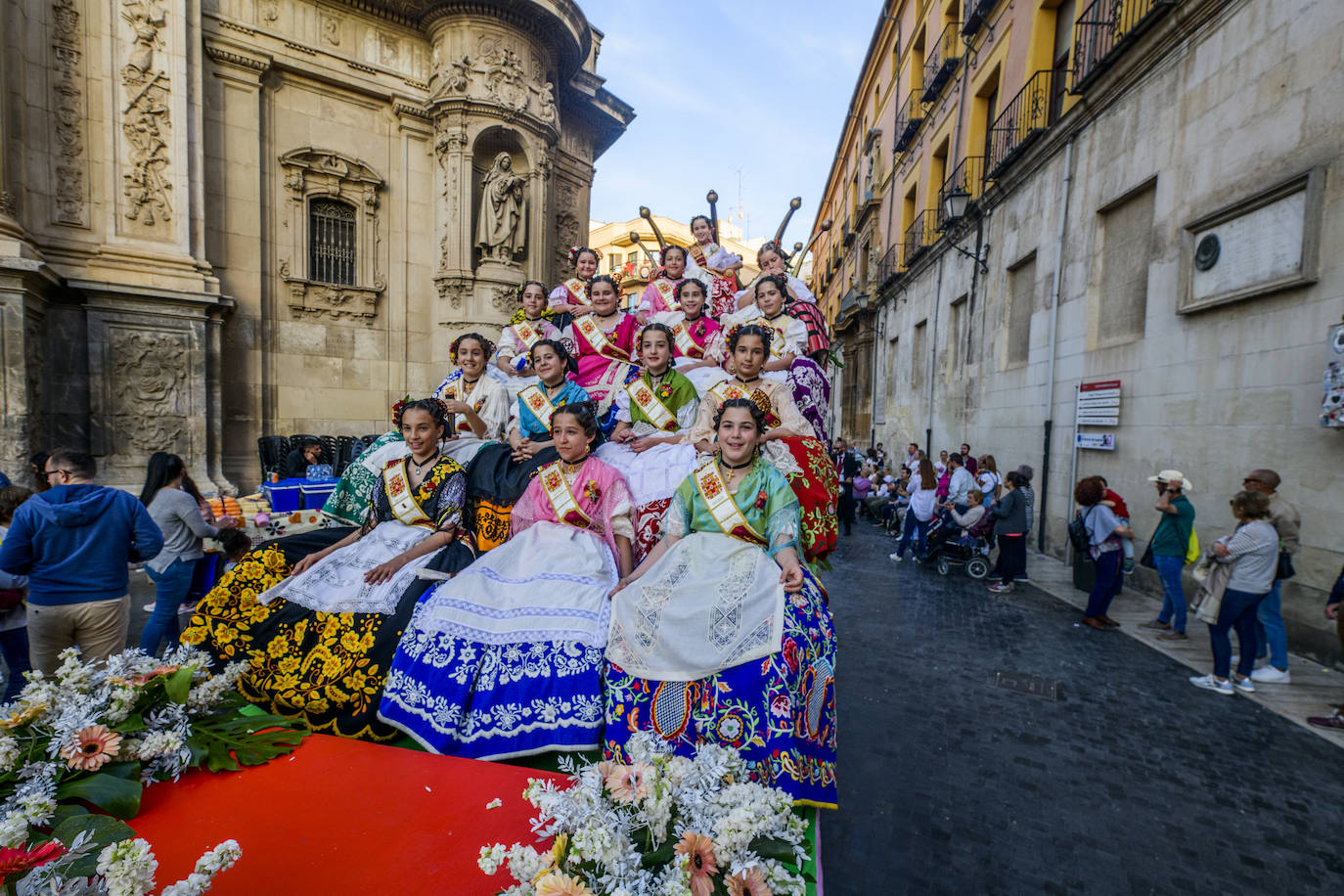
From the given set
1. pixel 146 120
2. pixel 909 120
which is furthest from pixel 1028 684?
pixel 909 120

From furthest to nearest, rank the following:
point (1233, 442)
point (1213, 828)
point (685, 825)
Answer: point (1233, 442) < point (1213, 828) < point (685, 825)

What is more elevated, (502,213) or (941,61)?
(941,61)

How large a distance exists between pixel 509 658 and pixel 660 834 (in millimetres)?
1504

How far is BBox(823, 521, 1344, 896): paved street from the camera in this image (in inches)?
123

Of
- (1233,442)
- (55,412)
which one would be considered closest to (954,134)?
(1233,442)

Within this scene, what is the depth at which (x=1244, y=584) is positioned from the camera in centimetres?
511

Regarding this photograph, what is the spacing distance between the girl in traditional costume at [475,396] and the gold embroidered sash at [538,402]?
18.0 inches

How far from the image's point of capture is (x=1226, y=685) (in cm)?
525

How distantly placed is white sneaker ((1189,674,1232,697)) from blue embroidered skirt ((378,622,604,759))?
19.0 feet

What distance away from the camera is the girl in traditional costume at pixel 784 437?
3887 millimetres

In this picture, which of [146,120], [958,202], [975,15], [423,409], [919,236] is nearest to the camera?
[423,409]

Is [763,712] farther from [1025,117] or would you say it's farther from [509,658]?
[1025,117]

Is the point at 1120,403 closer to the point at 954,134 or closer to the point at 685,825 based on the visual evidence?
the point at 685,825

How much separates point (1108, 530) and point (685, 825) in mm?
7485
